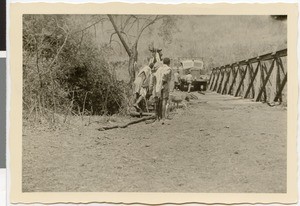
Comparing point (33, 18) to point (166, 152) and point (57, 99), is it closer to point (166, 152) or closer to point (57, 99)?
point (57, 99)

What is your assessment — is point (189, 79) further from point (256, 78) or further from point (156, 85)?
point (256, 78)

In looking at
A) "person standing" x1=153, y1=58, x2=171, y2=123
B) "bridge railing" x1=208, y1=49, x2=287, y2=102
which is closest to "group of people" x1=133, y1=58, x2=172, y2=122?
"person standing" x1=153, y1=58, x2=171, y2=123

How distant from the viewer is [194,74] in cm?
165

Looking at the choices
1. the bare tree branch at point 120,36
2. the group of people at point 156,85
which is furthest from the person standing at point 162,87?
the bare tree branch at point 120,36

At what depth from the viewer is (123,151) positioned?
1.62m

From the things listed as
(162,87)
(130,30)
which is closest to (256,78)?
(162,87)

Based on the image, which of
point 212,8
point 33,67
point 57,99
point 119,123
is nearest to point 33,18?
point 33,67

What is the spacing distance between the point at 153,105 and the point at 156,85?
0.07 m

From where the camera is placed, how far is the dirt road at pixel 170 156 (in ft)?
5.28

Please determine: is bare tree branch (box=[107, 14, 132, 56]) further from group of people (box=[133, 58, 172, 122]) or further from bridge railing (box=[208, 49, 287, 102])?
bridge railing (box=[208, 49, 287, 102])

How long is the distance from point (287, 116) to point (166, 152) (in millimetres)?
410

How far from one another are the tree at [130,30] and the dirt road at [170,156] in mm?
231

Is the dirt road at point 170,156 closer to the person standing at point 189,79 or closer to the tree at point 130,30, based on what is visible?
the person standing at point 189,79

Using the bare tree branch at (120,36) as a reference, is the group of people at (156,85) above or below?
below
